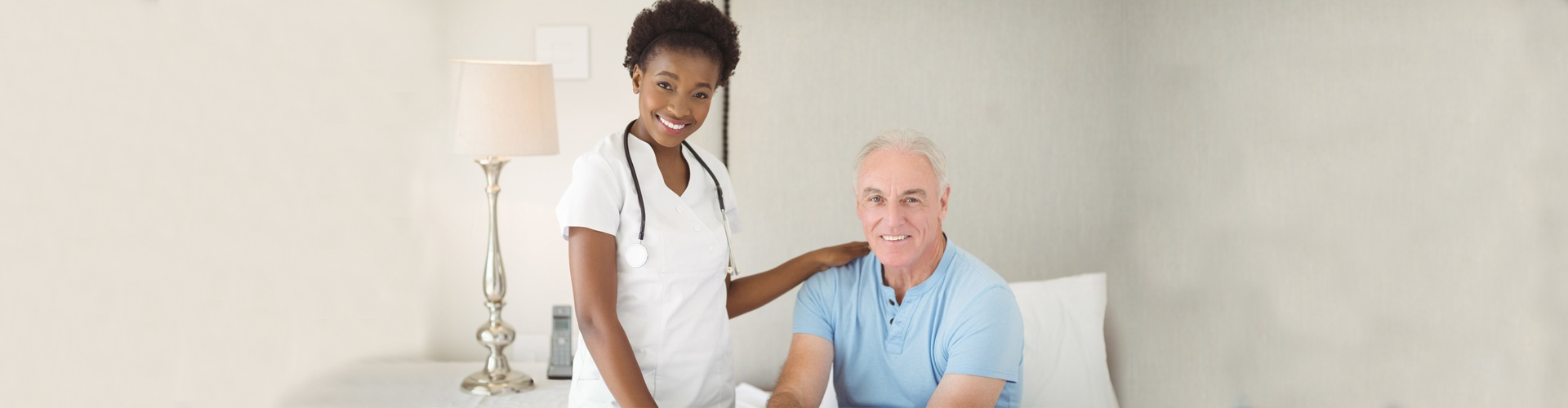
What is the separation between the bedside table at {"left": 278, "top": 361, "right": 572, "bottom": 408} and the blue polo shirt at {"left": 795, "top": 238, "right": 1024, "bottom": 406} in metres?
0.69

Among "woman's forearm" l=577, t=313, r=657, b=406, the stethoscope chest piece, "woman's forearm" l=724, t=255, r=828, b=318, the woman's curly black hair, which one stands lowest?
"woman's forearm" l=577, t=313, r=657, b=406

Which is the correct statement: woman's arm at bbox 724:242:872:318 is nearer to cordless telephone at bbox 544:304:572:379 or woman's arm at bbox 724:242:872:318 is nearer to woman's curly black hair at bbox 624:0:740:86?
woman's curly black hair at bbox 624:0:740:86

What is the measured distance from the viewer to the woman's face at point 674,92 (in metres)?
1.28

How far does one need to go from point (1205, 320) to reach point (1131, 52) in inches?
26.6

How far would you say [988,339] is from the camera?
1387 millimetres

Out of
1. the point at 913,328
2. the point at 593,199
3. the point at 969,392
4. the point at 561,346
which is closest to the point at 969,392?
the point at 969,392

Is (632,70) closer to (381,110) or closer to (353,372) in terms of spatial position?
(381,110)

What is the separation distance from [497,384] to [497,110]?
0.74 metres

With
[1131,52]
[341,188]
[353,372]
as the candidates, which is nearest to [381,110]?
[341,188]

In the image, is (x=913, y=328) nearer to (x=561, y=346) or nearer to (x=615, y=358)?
(x=615, y=358)

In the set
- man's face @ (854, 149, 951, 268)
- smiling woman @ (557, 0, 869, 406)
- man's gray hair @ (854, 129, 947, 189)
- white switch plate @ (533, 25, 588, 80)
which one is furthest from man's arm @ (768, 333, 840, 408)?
white switch plate @ (533, 25, 588, 80)

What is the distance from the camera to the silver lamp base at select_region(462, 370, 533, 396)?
7.27 ft

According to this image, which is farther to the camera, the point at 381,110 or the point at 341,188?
the point at 381,110

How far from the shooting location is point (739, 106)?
211 cm
